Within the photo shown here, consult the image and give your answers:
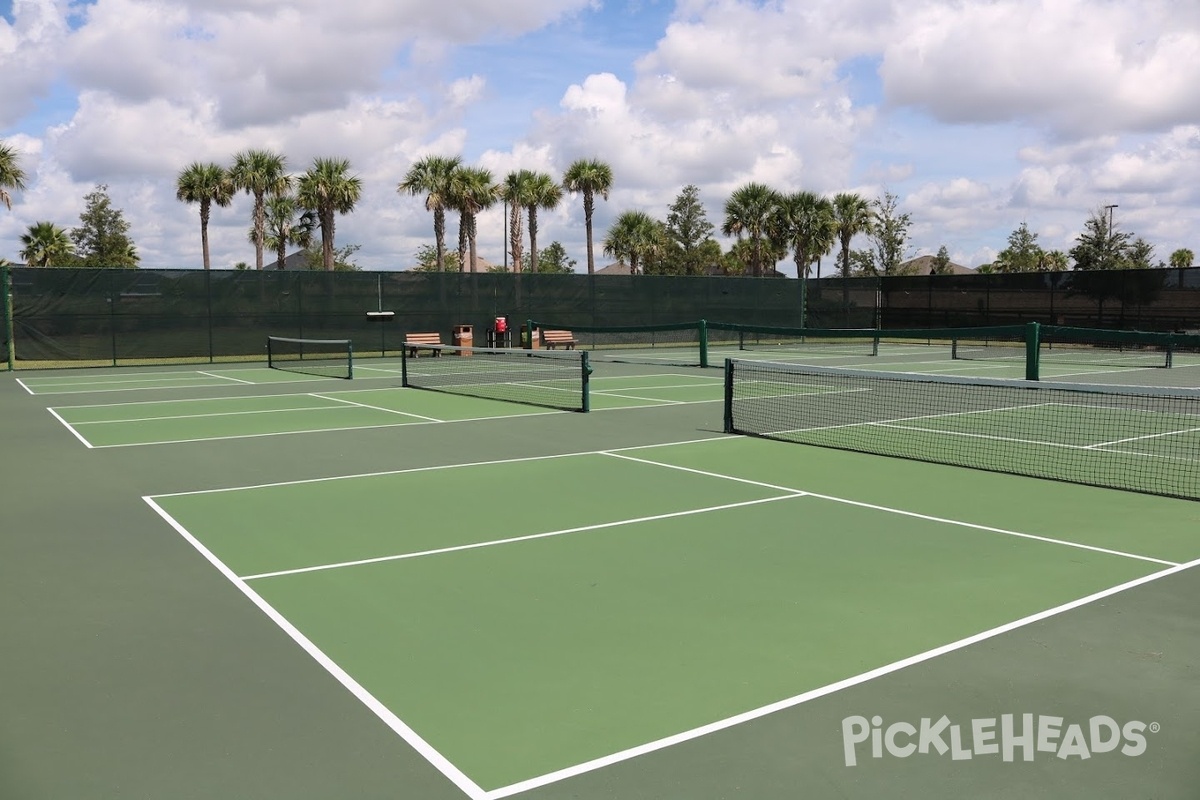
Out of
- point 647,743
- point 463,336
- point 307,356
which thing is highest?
point 463,336

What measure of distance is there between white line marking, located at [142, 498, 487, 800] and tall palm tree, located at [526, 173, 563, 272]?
143ft

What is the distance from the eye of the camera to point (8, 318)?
24.8 metres

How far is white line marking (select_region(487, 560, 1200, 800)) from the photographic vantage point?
11.7 feet

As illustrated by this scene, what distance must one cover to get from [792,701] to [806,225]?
165 ft

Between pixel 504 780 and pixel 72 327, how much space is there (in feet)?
85.4

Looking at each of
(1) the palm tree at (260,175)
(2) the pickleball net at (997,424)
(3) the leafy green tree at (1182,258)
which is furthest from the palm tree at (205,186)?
(3) the leafy green tree at (1182,258)

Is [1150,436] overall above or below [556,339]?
below

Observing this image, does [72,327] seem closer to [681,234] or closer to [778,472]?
[778,472]

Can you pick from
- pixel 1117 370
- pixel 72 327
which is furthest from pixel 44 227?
pixel 1117 370

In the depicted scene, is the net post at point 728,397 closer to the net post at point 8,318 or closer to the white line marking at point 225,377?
the white line marking at point 225,377

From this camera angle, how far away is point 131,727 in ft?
13.1

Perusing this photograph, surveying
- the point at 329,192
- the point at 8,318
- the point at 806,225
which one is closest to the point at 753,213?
the point at 806,225

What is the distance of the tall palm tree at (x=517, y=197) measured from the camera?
49.2 meters

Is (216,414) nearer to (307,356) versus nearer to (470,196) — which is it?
(307,356)
